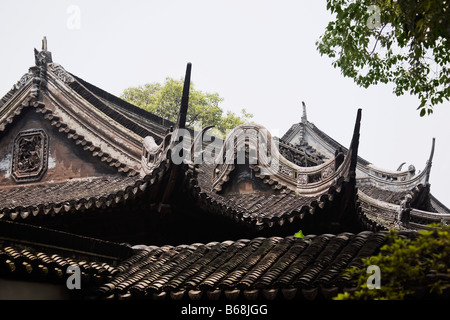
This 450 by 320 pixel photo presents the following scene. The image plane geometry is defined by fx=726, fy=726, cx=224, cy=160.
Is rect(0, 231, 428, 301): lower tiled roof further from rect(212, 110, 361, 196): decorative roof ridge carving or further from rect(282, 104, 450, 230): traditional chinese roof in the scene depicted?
rect(282, 104, 450, 230): traditional chinese roof

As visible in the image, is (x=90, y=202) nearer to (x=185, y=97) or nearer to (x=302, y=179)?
(x=185, y=97)

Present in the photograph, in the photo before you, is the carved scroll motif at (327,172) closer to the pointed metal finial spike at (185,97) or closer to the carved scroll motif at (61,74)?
the pointed metal finial spike at (185,97)

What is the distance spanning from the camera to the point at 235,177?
13664 mm

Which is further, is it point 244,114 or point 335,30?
point 244,114

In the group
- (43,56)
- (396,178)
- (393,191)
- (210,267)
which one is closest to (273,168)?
(43,56)

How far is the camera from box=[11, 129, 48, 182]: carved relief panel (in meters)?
13.6

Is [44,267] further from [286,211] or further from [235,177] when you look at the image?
[235,177]

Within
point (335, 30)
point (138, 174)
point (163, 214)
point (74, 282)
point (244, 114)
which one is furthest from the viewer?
point (244, 114)

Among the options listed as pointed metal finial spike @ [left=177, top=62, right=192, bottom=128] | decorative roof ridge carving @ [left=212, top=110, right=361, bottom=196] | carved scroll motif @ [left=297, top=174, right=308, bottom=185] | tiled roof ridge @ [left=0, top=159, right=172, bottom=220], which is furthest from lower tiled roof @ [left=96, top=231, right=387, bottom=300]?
carved scroll motif @ [left=297, top=174, right=308, bottom=185]

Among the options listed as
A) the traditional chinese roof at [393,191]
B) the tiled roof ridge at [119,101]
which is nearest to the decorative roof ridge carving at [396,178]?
the traditional chinese roof at [393,191]

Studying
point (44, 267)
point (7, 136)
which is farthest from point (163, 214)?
point (7, 136)

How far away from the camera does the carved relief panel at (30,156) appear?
44.6 feet

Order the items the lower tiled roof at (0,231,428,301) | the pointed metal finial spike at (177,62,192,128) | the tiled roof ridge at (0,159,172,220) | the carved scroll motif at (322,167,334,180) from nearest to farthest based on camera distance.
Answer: the lower tiled roof at (0,231,428,301) < the pointed metal finial spike at (177,62,192,128) < the tiled roof ridge at (0,159,172,220) < the carved scroll motif at (322,167,334,180)

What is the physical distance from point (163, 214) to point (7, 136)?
519 cm
